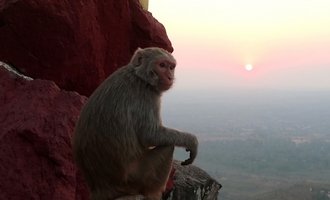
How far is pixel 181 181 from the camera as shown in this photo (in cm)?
1088

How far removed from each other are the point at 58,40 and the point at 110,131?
350 centimetres

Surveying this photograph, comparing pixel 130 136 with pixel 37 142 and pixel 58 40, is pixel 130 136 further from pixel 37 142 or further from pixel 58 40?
pixel 58 40

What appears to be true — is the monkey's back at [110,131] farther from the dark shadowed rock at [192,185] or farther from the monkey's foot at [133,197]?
the dark shadowed rock at [192,185]

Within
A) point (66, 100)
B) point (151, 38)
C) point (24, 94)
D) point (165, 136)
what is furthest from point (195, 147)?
point (151, 38)

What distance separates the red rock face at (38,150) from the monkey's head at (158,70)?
161cm

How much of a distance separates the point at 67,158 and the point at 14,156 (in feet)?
2.49

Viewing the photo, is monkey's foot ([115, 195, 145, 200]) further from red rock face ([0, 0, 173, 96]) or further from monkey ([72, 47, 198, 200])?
red rock face ([0, 0, 173, 96])

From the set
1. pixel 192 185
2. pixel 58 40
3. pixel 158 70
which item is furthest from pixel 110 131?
pixel 192 185

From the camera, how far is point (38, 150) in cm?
805

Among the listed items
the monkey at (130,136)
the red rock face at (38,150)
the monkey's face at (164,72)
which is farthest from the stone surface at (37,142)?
the monkey's face at (164,72)

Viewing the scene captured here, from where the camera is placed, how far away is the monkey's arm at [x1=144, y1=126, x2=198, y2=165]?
7.43 m

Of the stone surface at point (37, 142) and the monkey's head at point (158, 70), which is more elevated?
the monkey's head at point (158, 70)

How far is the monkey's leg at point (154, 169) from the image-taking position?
755 centimetres

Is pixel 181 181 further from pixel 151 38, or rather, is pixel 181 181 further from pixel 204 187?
pixel 151 38
